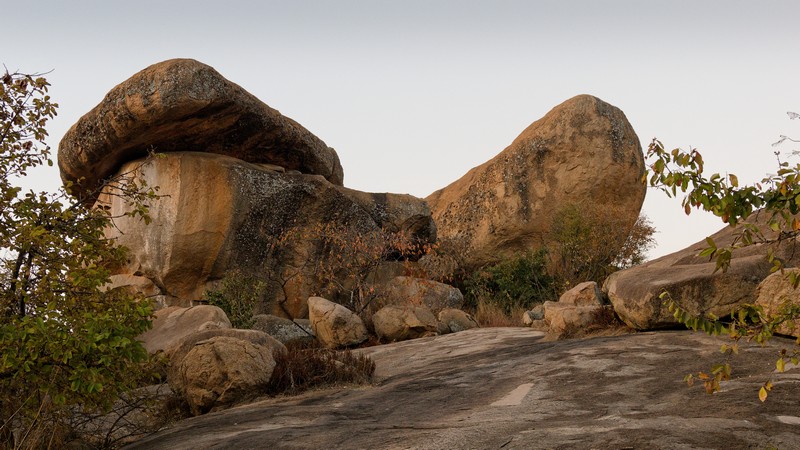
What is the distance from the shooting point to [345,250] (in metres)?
19.0

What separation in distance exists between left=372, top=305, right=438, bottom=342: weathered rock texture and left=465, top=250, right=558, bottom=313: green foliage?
461 centimetres

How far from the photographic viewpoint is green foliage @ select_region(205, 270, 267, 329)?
16.4 metres

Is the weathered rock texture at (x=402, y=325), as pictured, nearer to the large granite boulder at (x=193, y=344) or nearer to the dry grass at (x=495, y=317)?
the dry grass at (x=495, y=317)

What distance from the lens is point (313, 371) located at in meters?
9.49

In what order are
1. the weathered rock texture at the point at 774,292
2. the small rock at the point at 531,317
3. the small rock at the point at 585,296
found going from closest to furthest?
the weathered rock texture at the point at 774,292, the small rock at the point at 585,296, the small rock at the point at 531,317

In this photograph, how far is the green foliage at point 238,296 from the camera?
53.8 ft

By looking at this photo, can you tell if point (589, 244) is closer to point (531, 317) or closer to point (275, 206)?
point (531, 317)

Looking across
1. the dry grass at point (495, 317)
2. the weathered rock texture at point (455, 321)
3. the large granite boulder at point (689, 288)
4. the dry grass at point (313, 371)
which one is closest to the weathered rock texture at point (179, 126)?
the dry grass at point (495, 317)

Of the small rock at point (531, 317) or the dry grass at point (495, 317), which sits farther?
the dry grass at point (495, 317)

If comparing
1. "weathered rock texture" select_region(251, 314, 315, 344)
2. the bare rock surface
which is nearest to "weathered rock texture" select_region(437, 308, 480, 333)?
"weathered rock texture" select_region(251, 314, 315, 344)

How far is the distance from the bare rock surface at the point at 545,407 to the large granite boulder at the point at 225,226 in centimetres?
846

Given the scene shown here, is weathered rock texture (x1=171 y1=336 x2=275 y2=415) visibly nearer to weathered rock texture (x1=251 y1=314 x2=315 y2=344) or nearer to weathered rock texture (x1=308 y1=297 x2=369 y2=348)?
weathered rock texture (x1=308 y1=297 x2=369 y2=348)

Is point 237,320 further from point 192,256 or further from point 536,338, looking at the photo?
point 536,338

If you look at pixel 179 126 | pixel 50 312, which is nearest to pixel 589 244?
pixel 179 126
